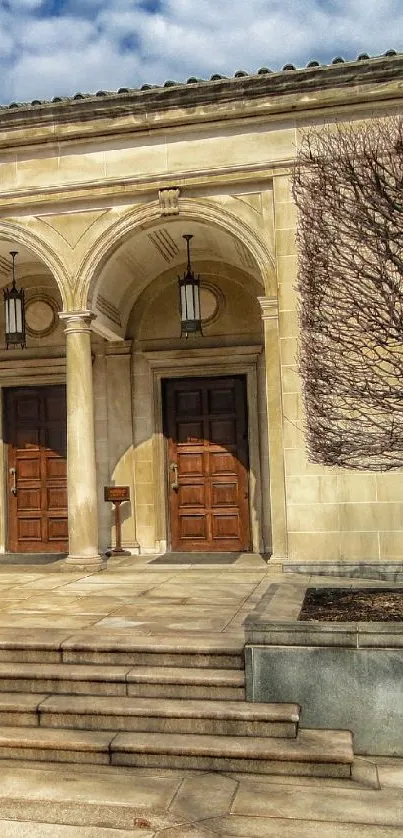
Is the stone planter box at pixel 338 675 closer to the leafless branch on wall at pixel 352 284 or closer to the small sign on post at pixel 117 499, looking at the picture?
the leafless branch on wall at pixel 352 284

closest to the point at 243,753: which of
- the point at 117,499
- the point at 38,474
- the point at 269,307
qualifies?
the point at 269,307

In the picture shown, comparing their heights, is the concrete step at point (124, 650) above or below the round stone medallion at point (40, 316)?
below

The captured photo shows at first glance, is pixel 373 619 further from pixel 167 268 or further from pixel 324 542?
pixel 167 268

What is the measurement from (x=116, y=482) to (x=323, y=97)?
6.42m

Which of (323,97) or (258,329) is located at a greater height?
(323,97)

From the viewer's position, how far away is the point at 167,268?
11.7 meters

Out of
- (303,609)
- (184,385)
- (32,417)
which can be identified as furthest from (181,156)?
(303,609)

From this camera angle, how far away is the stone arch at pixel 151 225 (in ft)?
30.7

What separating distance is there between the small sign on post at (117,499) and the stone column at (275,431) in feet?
9.30

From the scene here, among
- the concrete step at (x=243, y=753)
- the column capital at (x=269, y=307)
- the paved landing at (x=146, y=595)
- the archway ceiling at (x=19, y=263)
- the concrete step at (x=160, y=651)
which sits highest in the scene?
the archway ceiling at (x=19, y=263)

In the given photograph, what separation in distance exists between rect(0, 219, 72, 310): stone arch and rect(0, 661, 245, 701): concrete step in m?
5.71

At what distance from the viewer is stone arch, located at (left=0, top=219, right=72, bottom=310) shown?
988 centimetres

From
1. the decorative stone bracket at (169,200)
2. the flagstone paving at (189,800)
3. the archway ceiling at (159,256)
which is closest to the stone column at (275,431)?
the archway ceiling at (159,256)

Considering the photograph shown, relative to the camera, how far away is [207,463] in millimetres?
11734
